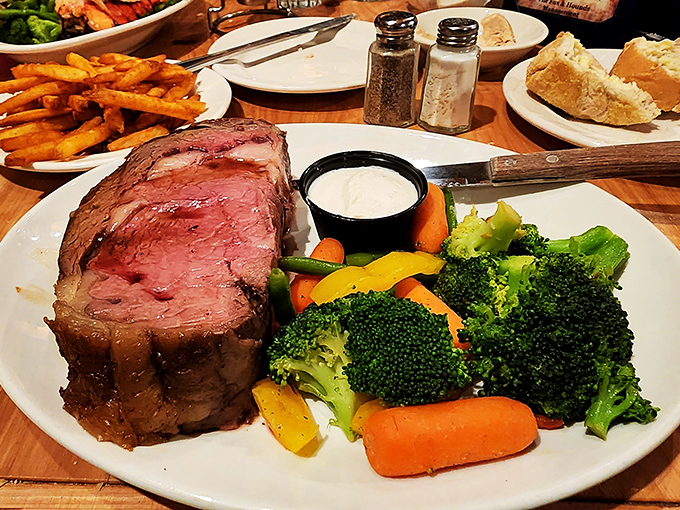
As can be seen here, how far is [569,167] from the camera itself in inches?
91.7

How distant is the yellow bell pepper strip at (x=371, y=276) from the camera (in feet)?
6.05

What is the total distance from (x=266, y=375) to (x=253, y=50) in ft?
9.50

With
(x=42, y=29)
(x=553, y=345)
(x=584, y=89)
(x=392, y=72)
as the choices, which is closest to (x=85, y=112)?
(x=42, y=29)

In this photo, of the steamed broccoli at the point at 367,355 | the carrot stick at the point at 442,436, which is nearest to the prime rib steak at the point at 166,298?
the steamed broccoli at the point at 367,355

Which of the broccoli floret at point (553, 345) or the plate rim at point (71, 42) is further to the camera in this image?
→ the plate rim at point (71, 42)

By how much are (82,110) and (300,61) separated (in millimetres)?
1619

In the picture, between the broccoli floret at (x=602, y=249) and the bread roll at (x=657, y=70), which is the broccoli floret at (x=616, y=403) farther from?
the bread roll at (x=657, y=70)

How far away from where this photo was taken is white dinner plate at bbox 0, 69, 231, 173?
99.9 inches

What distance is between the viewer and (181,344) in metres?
1.42

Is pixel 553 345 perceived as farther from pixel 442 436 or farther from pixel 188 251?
pixel 188 251


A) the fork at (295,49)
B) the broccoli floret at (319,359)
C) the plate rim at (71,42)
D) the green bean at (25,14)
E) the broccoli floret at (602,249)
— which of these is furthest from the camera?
the fork at (295,49)

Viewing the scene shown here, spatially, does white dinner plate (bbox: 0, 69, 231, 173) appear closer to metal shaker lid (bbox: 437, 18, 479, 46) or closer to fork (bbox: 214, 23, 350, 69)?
fork (bbox: 214, 23, 350, 69)

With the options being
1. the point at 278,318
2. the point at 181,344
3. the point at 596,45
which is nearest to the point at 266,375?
the point at 278,318

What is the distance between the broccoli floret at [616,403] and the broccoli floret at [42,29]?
3.75m
